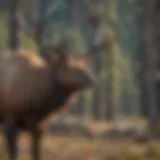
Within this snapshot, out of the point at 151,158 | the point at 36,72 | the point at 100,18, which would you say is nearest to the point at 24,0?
the point at 100,18

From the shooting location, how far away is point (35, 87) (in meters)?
7.91

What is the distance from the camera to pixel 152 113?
1195cm

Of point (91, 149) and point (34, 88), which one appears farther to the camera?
point (91, 149)

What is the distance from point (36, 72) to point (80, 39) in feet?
22.7

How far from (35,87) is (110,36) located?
177 cm

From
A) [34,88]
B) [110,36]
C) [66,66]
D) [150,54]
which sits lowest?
[34,88]

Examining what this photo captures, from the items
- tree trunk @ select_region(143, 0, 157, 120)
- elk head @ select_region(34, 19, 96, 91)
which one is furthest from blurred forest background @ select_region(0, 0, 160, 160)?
elk head @ select_region(34, 19, 96, 91)

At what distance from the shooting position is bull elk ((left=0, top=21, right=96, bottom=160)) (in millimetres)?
7621

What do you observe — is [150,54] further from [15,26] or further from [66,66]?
[66,66]

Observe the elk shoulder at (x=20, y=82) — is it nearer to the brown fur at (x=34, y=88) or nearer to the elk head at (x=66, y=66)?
the brown fur at (x=34, y=88)

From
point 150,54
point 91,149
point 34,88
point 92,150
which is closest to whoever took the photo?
point 34,88

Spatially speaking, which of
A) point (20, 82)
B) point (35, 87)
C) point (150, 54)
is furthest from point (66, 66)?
point (150, 54)

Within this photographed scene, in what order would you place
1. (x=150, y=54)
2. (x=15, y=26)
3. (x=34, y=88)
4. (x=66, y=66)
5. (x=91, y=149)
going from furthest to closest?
1. (x=150, y=54)
2. (x=15, y=26)
3. (x=91, y=149)
4. (x=34, y=88)
5. (x=66, y=66)

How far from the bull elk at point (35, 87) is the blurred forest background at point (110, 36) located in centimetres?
48
